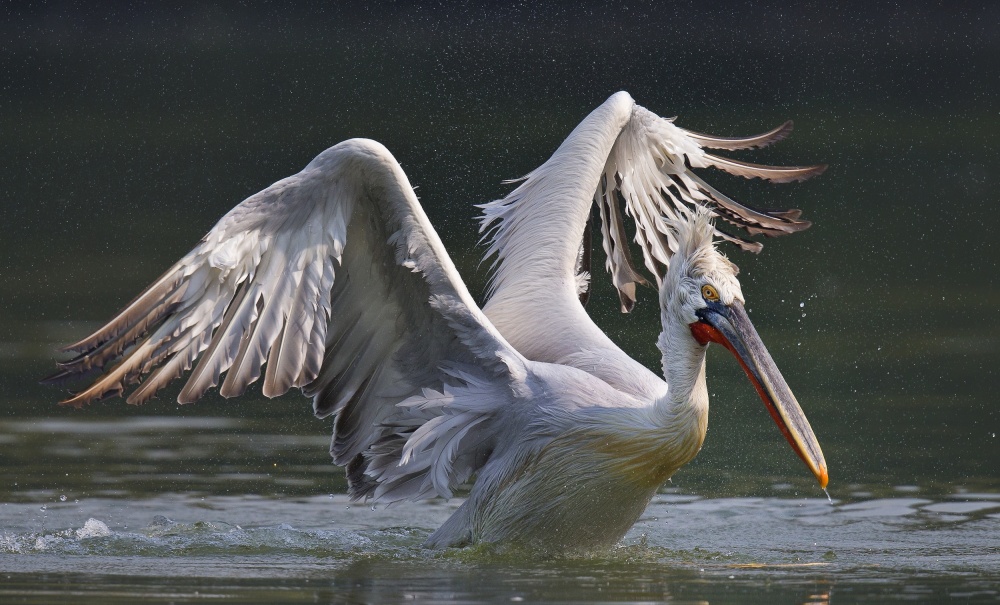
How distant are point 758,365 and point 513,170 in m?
9.73

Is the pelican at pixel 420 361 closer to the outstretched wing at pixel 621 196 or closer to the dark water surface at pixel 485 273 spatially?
the dark water surface at pixel 485 273

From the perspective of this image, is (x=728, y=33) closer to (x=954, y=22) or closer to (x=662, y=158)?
(x=954, y=22)

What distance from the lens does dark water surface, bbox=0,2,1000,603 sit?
601 centimetres

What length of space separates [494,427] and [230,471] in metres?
1.56

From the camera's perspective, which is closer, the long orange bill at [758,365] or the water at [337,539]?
the water at [337,539]

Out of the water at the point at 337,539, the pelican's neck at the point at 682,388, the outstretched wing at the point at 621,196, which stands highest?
the outstretched wing at the point at 621,196

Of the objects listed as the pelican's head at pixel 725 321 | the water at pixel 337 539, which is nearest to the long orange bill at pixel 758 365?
the pelican's head at pixel 725 321

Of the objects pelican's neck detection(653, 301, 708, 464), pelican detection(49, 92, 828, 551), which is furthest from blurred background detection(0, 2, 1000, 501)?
pelican's neck detection(653, 301, 708, 464)

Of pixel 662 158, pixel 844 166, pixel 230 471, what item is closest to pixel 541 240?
pixel 662 158

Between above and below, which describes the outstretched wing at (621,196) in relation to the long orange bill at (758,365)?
above

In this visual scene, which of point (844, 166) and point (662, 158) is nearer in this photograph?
point (662, 158)

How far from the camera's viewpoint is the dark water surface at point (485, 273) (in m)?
6.01

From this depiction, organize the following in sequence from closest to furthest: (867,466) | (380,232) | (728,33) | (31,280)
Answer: (380,232) → (867,466) → (31,280) → (728,33)

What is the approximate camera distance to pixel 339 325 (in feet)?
21.3
